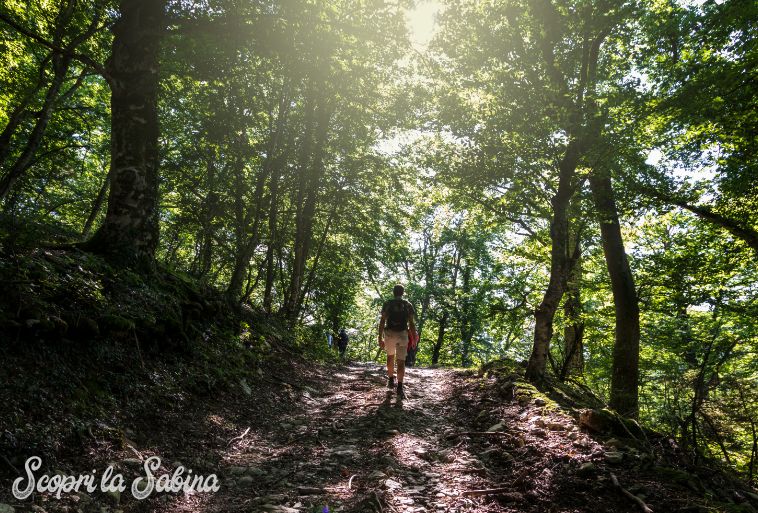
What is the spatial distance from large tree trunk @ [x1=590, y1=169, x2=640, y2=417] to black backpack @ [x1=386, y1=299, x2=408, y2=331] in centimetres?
531

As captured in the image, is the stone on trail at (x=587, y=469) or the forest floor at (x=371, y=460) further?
the stone on trail at (x=587, y=469)

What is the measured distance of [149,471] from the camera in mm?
3930

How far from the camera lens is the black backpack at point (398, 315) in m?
9.04

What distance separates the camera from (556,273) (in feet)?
28.9

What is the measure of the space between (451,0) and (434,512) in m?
12.0

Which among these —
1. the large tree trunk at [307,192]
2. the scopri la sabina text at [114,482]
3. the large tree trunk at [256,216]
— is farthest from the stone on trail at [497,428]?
the large tree trunk at [307,192]

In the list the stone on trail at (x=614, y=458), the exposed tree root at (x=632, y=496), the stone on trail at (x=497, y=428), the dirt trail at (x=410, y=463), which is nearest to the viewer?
the exposed tree root at (x=632, y=496)

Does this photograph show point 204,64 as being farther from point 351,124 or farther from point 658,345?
point 658,345

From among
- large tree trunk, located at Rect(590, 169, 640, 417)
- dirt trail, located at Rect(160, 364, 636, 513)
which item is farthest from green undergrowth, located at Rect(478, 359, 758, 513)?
large tree trunk, located at Rect(590, 169, 640, 417)

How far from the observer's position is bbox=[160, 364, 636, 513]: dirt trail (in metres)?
3.85

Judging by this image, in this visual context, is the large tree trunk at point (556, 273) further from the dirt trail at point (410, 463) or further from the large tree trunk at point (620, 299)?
the dirt trail at point (410, 463)

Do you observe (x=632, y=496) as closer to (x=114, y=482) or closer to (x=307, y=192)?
(x=114, y=482)

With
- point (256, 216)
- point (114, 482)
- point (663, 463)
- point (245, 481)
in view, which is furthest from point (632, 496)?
point (256, 216)

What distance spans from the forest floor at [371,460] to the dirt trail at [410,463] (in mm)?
19
